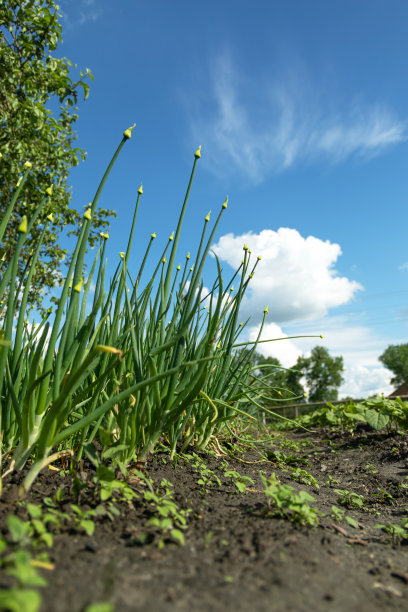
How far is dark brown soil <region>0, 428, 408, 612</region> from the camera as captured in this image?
74cm

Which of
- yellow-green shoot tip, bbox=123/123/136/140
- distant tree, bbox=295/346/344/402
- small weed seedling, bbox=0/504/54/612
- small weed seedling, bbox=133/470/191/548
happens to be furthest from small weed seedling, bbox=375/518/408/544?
distant tree, bbox=295/346/344/402

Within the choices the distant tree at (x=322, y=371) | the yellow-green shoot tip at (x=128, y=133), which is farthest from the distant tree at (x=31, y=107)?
the distant tree at (x=322, y=371)

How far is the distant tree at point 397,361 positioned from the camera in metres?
34.8

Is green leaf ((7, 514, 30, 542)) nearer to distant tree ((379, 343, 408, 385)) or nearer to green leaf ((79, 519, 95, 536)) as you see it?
green leaf ((79, 519, 95, 536))

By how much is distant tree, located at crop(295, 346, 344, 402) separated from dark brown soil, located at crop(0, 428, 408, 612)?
3528 cm

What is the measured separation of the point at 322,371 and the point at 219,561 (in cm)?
3771

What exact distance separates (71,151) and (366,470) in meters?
5.99

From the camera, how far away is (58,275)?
638 cm

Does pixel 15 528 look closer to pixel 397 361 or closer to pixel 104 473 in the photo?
pixel 104 473

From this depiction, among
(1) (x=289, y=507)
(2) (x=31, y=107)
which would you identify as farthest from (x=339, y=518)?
(2) (x=31, y=107)

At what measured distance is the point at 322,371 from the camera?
3631 centimetres

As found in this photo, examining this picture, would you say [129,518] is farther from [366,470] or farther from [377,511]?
[366,470]

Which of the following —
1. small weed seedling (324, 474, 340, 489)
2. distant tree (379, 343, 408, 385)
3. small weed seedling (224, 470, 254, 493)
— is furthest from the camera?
distant tree (379, 343, 408, 385)

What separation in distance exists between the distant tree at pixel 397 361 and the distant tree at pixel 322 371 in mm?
4423
